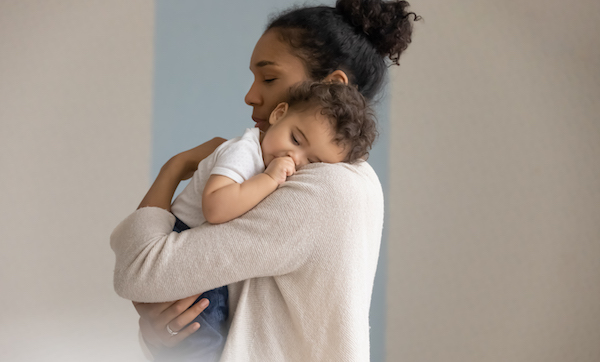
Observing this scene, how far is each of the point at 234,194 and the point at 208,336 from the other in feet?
0.87

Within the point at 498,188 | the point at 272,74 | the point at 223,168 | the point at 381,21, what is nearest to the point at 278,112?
the point at 272,74

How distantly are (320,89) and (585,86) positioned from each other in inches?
81.3

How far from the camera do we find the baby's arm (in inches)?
31.5

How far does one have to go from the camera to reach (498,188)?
2475mm

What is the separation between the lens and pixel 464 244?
8.14ft

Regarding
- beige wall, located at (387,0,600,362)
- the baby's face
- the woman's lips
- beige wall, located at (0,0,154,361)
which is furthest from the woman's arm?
beige wall, located at (387,0,600,362)

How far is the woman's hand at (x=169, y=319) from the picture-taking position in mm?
848

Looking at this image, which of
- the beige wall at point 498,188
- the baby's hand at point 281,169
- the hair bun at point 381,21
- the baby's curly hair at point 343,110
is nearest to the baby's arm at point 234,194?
the baby's hand at point 281,169

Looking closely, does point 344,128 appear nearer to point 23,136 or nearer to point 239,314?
point 239,314

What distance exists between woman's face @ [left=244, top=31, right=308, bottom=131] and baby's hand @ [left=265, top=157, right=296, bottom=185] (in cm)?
23

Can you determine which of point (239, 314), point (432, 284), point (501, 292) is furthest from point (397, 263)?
point (239, 314)

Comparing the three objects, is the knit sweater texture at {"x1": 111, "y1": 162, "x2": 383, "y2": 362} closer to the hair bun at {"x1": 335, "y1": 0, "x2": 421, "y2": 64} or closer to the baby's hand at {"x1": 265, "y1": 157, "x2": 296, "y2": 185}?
the baby's hand at {"x1": 265, "y1": 157, "x2": 296, "y2": 185}

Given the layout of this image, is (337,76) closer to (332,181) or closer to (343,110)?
(343,110)

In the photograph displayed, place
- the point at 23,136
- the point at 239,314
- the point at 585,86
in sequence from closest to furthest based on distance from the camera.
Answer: the point at 239,314
the point at 23,136
the point at 585,86
